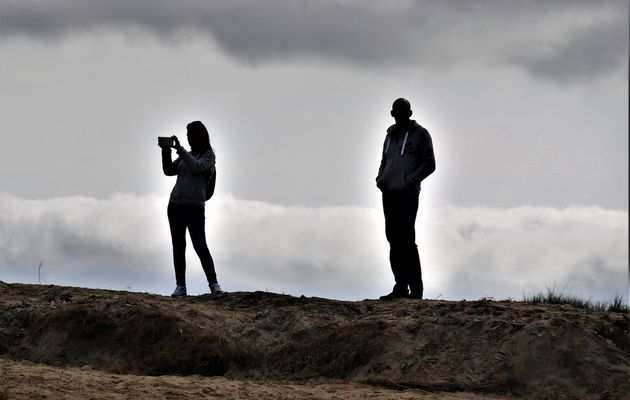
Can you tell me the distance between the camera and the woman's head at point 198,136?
13.5 meters

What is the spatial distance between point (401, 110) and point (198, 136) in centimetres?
265

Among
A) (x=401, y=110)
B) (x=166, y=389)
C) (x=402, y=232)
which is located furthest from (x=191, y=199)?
(x=166, y=389)

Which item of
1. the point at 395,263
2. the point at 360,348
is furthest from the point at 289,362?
the point at 395,263

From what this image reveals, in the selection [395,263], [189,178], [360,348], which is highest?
A: [189,178]

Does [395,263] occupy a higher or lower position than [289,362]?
higher

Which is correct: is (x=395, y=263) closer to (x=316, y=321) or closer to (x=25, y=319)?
(x=316, y=321)

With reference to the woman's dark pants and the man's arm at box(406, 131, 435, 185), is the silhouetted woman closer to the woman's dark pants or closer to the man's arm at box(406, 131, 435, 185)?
the woman's dark pants

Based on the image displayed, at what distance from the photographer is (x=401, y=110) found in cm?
1241

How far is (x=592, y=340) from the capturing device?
36.2 feet

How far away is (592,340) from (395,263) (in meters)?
2.47

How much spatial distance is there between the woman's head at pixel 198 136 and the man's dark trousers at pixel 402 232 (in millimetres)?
2441

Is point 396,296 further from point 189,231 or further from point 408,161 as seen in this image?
point 189,231

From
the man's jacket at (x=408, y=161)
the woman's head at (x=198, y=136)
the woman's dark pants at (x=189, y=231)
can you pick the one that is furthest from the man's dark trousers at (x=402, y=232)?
the woman's head at (x=198, y=136)

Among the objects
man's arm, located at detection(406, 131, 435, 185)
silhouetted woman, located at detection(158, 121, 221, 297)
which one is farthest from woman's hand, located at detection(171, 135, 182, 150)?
man's arm, located at detection(406, 131, 435, 185)
